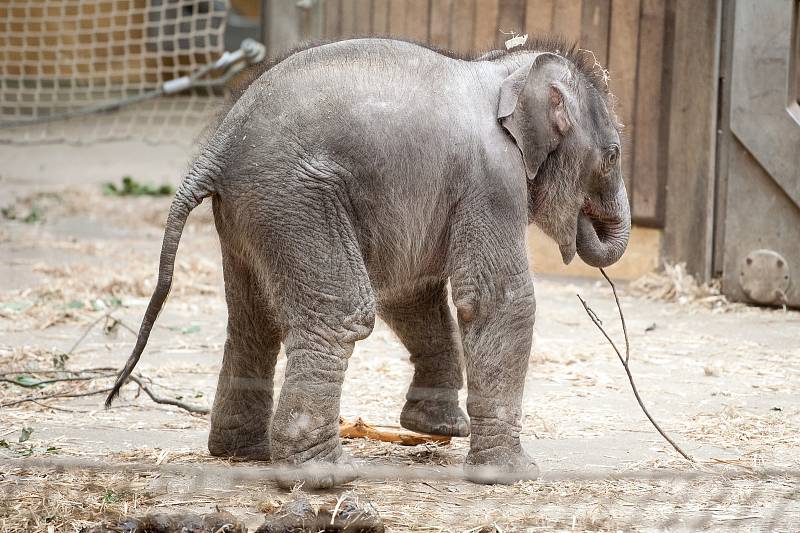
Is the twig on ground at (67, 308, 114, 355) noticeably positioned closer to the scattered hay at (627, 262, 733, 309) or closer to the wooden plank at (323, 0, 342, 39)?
the wooden plank at (323, 0, 342, 39)

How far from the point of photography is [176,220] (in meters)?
3.91

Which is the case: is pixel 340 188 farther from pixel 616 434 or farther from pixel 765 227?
pixel 765 227

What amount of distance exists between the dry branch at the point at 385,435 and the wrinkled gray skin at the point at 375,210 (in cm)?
46

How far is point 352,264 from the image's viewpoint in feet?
12.8

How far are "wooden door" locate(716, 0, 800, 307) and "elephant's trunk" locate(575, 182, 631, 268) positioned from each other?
322cm

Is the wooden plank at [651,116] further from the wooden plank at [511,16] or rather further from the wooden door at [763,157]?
the wooden plank at [511,16]

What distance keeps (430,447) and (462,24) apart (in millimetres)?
4883

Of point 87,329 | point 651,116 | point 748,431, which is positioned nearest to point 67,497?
point 748,431

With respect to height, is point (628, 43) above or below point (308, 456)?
above

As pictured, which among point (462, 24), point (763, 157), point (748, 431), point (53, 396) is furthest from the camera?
point (462, 24)

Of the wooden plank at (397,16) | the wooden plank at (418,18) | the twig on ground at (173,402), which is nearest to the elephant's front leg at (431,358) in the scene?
the twig on ground at (173,402)

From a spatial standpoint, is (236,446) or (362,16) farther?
(362,16)

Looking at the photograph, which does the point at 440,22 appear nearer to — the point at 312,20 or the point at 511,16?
the point at 511,16

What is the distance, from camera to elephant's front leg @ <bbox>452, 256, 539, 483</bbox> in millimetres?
4078
